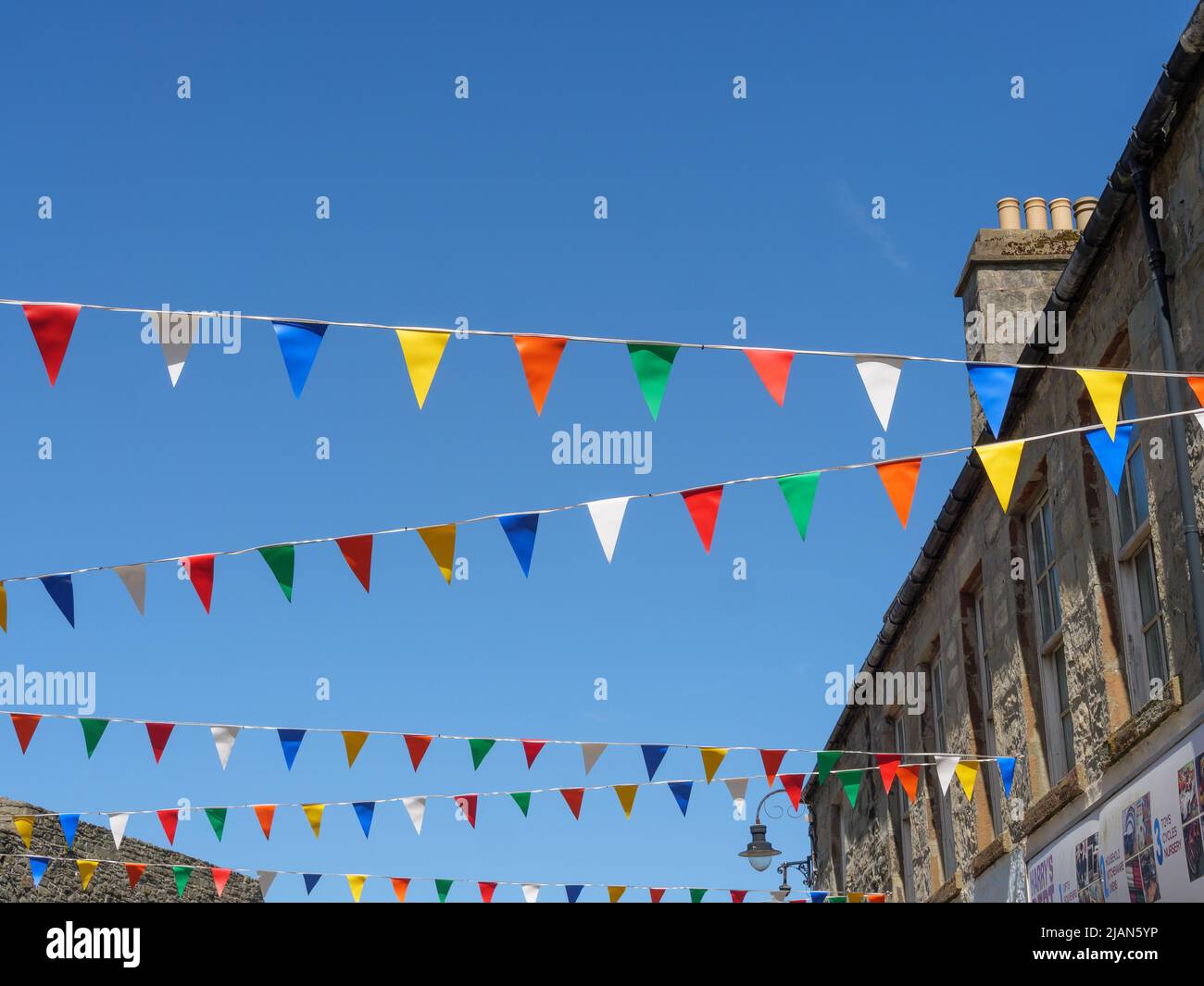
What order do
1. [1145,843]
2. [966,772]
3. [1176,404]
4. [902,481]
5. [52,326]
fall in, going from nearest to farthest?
[52,326] → [902,481] → [1176,404] → [1145,843] → [966,772]

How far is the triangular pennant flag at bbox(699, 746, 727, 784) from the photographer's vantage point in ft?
35.1

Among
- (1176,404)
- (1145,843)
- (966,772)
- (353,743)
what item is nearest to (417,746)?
(353,743)

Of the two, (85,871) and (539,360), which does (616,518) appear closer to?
(539,360)

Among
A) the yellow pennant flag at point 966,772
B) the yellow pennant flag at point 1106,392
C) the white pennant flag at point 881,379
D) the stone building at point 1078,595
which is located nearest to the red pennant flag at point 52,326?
the white pennant flag at point 881,379

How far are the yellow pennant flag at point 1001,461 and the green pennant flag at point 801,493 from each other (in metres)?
0.79

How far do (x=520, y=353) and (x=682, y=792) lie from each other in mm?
5327

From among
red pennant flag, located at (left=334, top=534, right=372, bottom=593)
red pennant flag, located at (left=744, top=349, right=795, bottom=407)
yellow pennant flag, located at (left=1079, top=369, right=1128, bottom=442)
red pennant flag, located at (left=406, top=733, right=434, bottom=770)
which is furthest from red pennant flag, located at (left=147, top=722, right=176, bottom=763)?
yellow pennant flag, located at (left=1079, top=369, right=1128, bottom=442)

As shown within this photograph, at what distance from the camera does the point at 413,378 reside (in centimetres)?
698

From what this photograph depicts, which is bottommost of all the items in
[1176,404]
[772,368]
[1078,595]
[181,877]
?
[181,877]

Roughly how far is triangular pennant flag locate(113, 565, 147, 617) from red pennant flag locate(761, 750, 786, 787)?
462 centimetres

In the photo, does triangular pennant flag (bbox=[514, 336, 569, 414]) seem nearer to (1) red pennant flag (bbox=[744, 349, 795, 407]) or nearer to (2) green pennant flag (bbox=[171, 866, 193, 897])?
(1) red pennant flag (bbox=[744, 349, 795, 407])

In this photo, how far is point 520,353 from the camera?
281 inches
